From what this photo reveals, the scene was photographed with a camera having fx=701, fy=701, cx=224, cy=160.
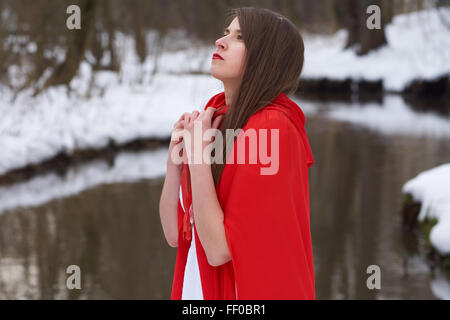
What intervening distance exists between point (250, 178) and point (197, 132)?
0.69 ft

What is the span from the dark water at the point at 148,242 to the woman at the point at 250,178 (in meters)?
3.49

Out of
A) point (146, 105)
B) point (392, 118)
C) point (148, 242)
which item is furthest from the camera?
point (392, 118)

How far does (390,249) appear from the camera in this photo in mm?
6254

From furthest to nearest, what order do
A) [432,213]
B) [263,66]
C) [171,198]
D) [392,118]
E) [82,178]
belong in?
1. [392,118]
2. [82,178]
3. [432,213]
4. [171,198]
5. [263,66]

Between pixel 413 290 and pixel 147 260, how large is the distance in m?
2.23

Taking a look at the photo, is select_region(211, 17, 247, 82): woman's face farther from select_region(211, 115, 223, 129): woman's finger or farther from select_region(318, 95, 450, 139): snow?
select_region(318, 95, 450, 139): snow

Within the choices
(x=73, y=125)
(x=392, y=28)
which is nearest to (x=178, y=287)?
(x=73, y=125)

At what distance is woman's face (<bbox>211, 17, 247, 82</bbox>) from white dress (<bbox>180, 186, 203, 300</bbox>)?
0.38 meters

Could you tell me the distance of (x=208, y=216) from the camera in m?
1.67

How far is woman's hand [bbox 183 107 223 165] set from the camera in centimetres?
173

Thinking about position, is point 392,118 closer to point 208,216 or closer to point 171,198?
point 171,198

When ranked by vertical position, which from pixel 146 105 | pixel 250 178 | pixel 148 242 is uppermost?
pixel 146 105

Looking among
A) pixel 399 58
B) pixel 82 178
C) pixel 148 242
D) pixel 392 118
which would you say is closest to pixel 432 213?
pixel 148 242
